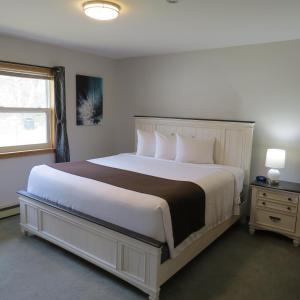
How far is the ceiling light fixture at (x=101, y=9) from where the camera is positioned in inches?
90.9

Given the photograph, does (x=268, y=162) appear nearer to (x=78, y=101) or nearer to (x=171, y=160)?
(x=171, y=160)

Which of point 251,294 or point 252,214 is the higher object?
point 252,214

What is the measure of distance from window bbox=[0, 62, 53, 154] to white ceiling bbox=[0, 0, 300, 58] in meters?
0.50

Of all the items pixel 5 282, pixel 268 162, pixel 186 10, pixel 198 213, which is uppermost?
pixel 186 10

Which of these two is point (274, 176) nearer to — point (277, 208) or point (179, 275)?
point (277, 208)

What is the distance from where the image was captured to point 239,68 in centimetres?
379

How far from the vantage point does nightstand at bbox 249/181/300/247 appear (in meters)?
3.13

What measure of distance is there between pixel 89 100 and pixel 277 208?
3.22 metres

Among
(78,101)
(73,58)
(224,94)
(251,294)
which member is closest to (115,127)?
(78,101)

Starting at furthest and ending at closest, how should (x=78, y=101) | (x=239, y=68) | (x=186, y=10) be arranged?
(x=78, y=101) → (x=239, y=68) → (x=186, y=10)

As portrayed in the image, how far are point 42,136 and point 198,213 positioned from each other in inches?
107

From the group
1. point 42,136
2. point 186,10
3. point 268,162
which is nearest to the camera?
point 186,10

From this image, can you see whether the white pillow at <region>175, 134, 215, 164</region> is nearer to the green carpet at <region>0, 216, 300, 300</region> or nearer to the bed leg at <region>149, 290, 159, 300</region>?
the green carpet at <region>0, 216, 300, 300</region>

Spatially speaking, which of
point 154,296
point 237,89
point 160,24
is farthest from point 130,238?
point 237,89
